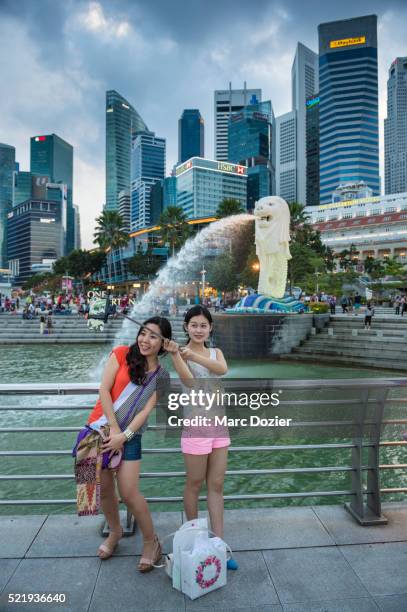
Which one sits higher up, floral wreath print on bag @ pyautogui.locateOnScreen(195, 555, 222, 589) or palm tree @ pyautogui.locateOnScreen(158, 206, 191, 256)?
palm tree @ pyautogui.locateOnScreen(158, 206, 191, 256)

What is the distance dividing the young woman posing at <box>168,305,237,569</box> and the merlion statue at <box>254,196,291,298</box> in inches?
662

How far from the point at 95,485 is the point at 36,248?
188 metres

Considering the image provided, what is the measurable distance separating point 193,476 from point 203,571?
560mm

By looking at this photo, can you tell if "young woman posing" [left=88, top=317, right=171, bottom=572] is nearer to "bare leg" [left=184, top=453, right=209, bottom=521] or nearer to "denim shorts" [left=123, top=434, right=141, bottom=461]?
"denim shorts" [left=123, top=434, right=141, bottom=461]

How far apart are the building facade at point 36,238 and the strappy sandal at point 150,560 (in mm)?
178406

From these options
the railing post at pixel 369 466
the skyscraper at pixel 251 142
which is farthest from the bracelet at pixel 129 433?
the skyscraper at pixel 251 142

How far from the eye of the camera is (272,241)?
19031mm

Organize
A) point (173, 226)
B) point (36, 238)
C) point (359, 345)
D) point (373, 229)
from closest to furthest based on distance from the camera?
point (359, 345)
point (173, 226)
point (373, 229)
point (36, 238)

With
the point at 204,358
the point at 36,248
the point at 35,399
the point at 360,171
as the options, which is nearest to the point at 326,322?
the point at 35,399

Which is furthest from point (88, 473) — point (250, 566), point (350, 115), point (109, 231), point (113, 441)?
point (350, 115)

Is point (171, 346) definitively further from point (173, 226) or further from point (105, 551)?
point (173, 226)

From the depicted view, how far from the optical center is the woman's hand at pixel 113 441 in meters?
2.58

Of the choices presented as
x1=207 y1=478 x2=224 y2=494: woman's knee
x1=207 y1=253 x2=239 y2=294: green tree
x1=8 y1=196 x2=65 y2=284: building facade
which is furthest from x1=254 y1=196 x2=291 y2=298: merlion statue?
x1=8 y1=196 x2=65 y2=284: building facade

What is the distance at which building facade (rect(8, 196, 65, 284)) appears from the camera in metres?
174
